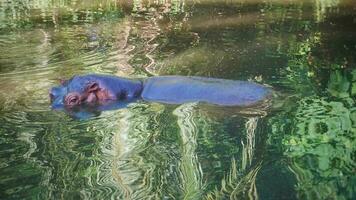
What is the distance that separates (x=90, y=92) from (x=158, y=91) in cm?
53

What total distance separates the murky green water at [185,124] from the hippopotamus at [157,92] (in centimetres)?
16

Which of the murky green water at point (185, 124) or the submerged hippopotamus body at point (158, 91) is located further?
the submerged hippopotamus body at point (158, 91)

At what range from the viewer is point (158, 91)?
4836mm

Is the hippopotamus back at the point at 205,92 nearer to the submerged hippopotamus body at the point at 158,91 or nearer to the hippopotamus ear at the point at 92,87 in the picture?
the submerged hippopotamus body at the point at 158,91

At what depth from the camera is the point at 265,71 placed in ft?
18.8

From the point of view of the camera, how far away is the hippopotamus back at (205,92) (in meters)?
4.55

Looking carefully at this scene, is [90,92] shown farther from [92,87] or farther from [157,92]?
[157,92]

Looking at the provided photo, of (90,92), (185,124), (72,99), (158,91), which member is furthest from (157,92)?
(185,124)

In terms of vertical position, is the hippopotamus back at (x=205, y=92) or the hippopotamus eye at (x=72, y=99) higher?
the hippopotamus back at (x=205, y=92)

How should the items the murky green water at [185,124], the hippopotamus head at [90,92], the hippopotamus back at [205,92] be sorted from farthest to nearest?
the hippopotamus head at [90,92]
the hippopotamus back at [205,92]
the murky green water at [185,124]

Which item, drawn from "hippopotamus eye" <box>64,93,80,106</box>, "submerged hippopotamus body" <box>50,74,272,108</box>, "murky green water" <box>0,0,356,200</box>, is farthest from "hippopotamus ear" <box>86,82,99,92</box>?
"murky green water" <box>0,0,356,200</box>

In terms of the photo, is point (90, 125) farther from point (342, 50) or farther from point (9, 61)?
point (342, 50)

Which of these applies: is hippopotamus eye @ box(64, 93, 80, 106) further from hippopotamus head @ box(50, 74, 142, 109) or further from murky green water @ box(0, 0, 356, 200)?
murky green water @ box(0, 0, 356, 200)

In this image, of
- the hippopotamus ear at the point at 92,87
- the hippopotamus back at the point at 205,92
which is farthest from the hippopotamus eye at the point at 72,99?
the hippopotamus back at the point at 205,92
